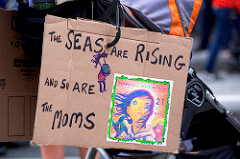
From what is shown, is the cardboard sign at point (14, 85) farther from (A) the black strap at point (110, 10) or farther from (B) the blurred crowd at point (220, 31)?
(B) the blurred crowd at point (220, 31)

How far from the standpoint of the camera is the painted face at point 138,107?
6.19 feet

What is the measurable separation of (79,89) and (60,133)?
0.19 metres

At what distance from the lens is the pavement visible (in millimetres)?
4367

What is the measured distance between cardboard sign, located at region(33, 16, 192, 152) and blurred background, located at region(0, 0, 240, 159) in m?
2.46

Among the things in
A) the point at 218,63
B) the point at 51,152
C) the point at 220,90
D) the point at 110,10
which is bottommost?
the point at 220,90

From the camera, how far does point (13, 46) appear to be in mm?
2225

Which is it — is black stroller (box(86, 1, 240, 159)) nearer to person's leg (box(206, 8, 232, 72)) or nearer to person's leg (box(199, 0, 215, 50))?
person's leg (box(206, 8, 232, 72))

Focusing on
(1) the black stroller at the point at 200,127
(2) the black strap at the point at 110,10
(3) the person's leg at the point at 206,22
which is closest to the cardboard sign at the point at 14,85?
(1) the black stroller at the point at 200,127

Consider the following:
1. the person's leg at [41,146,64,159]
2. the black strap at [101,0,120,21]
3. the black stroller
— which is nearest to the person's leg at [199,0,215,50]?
the black stroller

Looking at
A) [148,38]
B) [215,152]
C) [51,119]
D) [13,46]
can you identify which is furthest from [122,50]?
[215,152]

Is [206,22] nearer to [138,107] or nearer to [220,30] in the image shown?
[220,30]

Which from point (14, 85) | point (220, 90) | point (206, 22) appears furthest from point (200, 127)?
point (206, 22)

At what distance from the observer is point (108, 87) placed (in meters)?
1.86

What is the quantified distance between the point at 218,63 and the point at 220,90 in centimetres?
116
